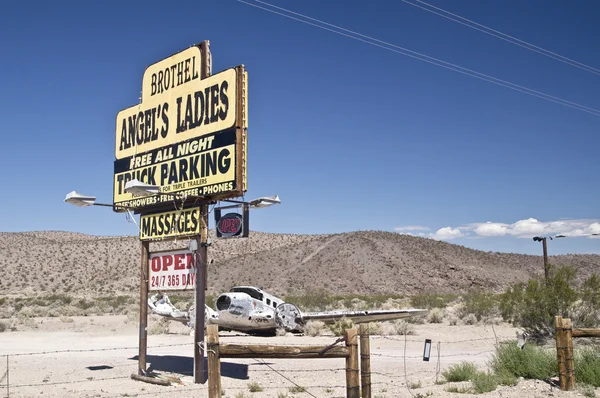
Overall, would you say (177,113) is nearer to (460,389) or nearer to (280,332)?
(460,389)

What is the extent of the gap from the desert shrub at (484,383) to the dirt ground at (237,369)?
0.14 m

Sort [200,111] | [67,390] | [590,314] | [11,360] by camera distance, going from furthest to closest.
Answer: [590,314] → [11,360] → [200,111] → [67,390]

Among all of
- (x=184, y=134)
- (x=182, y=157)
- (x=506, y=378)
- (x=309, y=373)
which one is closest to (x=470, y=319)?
(x=309, y=373)

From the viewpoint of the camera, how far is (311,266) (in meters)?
72.2

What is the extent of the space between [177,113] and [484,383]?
812 cm

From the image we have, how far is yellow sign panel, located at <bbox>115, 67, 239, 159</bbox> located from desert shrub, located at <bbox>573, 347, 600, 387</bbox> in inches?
305

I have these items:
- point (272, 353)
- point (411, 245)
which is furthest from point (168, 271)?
point (411, 245)

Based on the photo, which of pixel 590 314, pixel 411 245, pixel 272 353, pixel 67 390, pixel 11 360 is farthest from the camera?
pixel 411 245

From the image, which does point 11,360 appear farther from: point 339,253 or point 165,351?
point 339,253

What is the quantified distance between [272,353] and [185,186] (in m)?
5.82

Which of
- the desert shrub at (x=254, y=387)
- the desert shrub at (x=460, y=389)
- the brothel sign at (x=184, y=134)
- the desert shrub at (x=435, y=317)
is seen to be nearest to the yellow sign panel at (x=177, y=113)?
the brothel sign at (x=184, y=134)

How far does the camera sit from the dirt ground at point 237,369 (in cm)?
1166

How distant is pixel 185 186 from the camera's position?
12984 millimetres

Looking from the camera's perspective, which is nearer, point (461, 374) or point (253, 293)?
point (461, 374)
